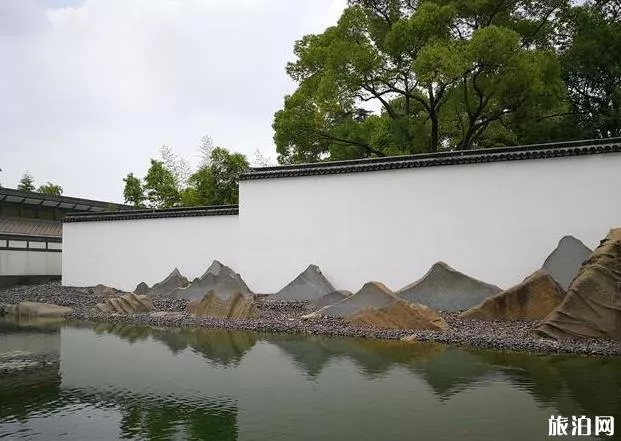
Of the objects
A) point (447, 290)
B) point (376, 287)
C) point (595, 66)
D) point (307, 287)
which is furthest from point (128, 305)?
point (595, 66)

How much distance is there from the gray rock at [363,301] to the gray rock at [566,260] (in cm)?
346

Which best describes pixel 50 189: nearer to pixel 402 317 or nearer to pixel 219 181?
pixel 219 181

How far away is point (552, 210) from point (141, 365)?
365 inches

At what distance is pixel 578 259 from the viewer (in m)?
11.3

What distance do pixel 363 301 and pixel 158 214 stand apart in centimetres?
902

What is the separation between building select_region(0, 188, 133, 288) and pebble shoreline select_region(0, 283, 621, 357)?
160 inches

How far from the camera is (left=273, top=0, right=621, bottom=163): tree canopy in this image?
16094 millimetres

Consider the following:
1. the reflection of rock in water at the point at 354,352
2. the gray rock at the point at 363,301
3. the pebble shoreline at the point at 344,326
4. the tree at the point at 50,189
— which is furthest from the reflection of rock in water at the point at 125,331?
the tree at the point at 50,189

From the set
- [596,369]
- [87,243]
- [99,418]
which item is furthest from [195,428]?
[87,243]

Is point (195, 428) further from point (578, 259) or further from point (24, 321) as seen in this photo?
point (24, 321)

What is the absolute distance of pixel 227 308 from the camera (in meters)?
12.5

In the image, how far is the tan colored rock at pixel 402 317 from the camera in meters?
10.3

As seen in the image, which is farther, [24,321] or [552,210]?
[24,321]

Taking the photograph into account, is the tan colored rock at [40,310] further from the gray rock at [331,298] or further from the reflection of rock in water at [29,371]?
the gray rock at [331,298]
